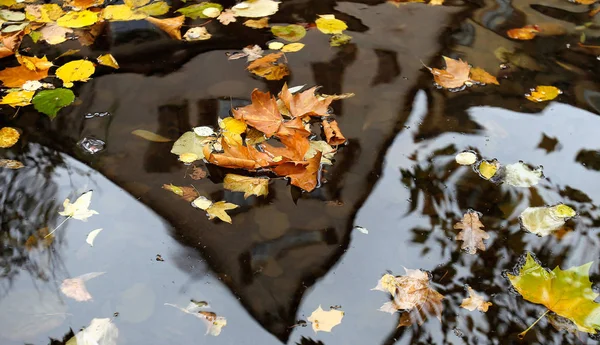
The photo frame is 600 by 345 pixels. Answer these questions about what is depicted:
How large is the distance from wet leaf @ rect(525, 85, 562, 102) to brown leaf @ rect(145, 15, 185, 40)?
175 cm

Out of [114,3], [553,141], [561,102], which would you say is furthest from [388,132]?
[114,3]

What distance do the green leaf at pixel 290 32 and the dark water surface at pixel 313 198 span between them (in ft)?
0.21

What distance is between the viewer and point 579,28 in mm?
2713

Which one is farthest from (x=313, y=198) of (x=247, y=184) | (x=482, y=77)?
(x=482, y=77)

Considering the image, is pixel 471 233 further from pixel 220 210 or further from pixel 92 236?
pixel 92 236

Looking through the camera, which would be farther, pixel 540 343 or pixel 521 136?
pixel 521 136

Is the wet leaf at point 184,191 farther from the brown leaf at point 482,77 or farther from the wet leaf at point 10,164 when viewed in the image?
the brown leaf at point 482,77

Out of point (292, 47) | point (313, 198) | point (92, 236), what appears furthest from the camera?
point (292, 47)

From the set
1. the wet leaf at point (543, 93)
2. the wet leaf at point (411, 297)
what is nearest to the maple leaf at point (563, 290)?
the wet leaf at point (411, 297)

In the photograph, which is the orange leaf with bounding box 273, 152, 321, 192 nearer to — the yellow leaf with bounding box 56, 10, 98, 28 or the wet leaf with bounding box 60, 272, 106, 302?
the wet leaf with bounding box 60, 272, 106, 302

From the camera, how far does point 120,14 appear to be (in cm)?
275

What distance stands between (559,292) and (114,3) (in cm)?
262

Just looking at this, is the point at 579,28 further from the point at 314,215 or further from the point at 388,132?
the point at 314,215

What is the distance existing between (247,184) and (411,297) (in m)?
0.72
